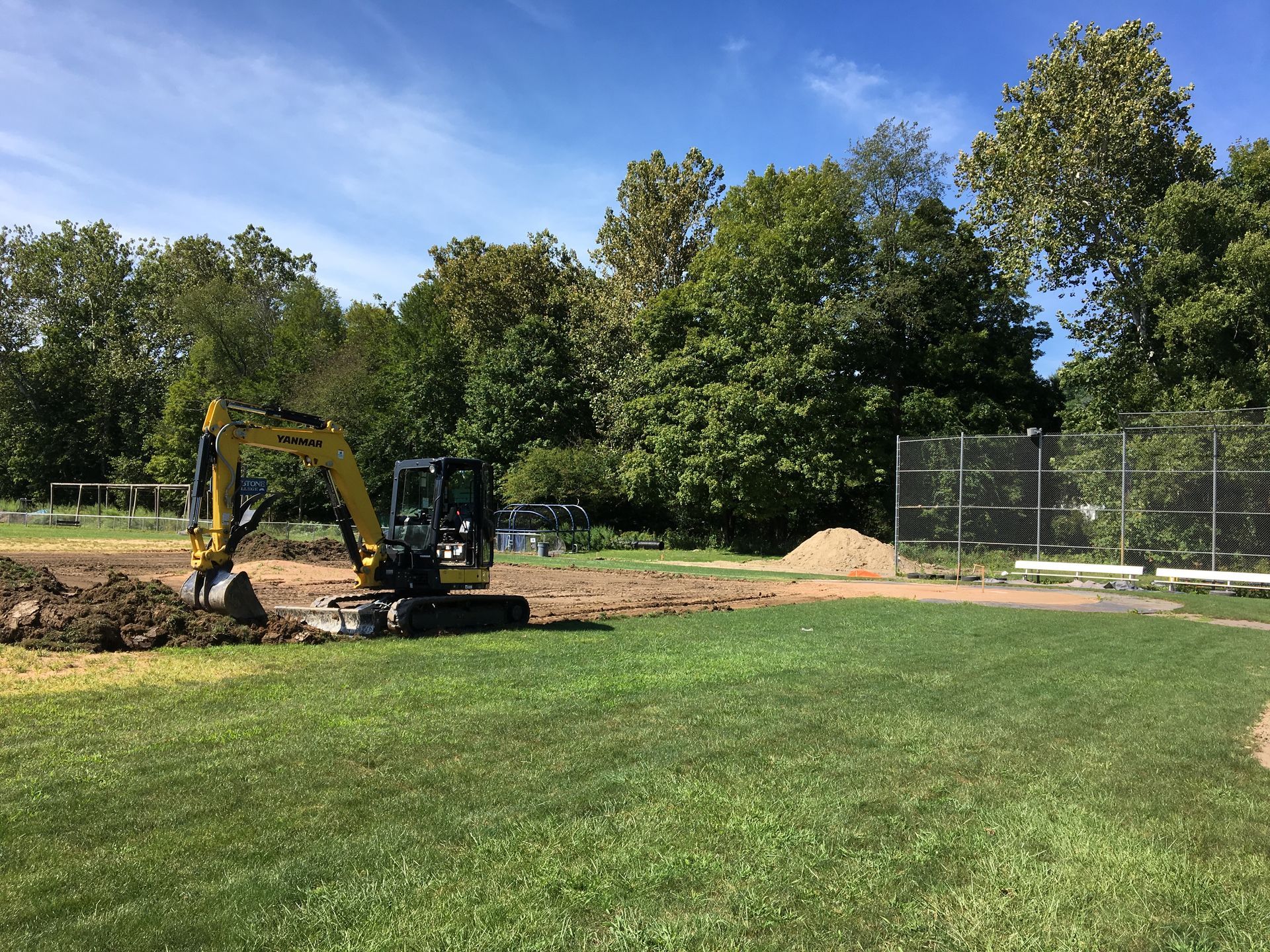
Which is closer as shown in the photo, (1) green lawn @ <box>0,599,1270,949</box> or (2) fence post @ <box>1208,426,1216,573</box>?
(1) green lawn @ <box>0,599,1270,949</box>

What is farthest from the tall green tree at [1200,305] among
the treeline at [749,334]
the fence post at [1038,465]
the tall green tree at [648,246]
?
the tall green tree at [648,246]

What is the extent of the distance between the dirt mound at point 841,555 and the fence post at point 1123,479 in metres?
6.69

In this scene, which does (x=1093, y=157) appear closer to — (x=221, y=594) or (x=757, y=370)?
(x=757, y=370)

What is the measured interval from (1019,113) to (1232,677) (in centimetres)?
3063

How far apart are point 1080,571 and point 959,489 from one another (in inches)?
173

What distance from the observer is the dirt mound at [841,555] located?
3139 centimetres

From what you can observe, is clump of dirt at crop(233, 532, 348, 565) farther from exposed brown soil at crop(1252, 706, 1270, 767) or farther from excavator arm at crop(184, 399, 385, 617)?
exposed brown soil at crop(1252, 706, 1270, 767)

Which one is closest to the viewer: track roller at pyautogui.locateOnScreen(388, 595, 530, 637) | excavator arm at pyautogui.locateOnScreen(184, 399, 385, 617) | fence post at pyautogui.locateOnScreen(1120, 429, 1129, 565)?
excavator arm at pyautogui.locateOnScreen(184, 399, 385, 617)

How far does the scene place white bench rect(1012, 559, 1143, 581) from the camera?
971 inches

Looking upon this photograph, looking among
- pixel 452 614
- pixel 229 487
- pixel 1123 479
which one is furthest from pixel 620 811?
pixel 1123 479

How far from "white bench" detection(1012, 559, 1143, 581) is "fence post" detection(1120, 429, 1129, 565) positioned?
82 centimetres

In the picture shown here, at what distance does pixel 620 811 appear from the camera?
4.84m

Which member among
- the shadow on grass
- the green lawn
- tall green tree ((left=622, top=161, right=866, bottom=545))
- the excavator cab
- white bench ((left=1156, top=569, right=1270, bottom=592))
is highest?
tall green tree ((left=622, top=161, right=866, bottom=545))

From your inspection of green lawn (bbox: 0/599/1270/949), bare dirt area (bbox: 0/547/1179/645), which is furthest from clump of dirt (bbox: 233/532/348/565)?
green lawn (bbox: 0/599/1270/949)
